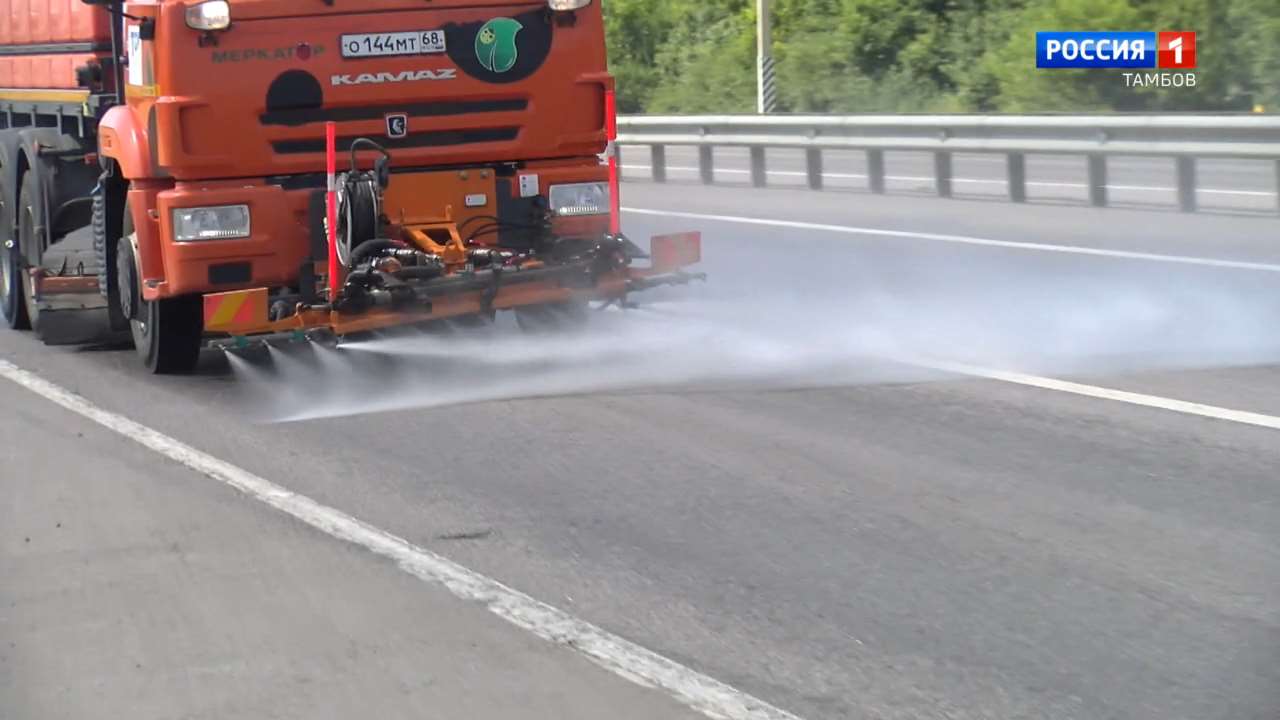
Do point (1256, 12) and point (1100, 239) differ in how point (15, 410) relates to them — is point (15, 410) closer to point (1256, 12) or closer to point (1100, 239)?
point (1100, 239)

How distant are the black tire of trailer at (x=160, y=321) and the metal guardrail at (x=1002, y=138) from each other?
1001 centimetres

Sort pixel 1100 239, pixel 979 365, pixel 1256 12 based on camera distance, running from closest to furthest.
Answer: pixel 979 365 → pixel 1100 239 → pixel 1256 12

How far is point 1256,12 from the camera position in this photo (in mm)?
29359

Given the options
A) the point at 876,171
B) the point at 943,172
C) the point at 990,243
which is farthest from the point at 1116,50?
the point at 990,243

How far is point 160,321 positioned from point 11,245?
10.1 feet

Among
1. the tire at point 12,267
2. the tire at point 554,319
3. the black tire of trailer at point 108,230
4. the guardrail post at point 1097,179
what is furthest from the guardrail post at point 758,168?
the black tire of trailer at point 108,230

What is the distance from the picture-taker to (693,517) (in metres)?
6.53

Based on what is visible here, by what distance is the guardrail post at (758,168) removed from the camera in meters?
23.4

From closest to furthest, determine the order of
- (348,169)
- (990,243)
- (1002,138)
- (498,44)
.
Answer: (348,169) < (498,44) < (990,243) < (1002,138)

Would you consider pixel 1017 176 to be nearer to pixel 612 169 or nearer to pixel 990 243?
pixel 990 243

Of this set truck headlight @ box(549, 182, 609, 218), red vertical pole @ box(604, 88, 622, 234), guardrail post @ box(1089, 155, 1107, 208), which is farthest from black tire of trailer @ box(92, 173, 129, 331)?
guardrail post @ box(1089, 155, 1107, 208)

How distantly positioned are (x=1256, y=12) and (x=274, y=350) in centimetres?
2290

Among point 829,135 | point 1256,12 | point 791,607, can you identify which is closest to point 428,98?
point 791,607

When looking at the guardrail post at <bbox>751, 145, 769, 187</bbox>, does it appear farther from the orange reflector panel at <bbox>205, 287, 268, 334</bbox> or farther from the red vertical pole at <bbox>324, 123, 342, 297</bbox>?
the orange reflector panel at <bbox>205, 287, 268, 334</bbox>
